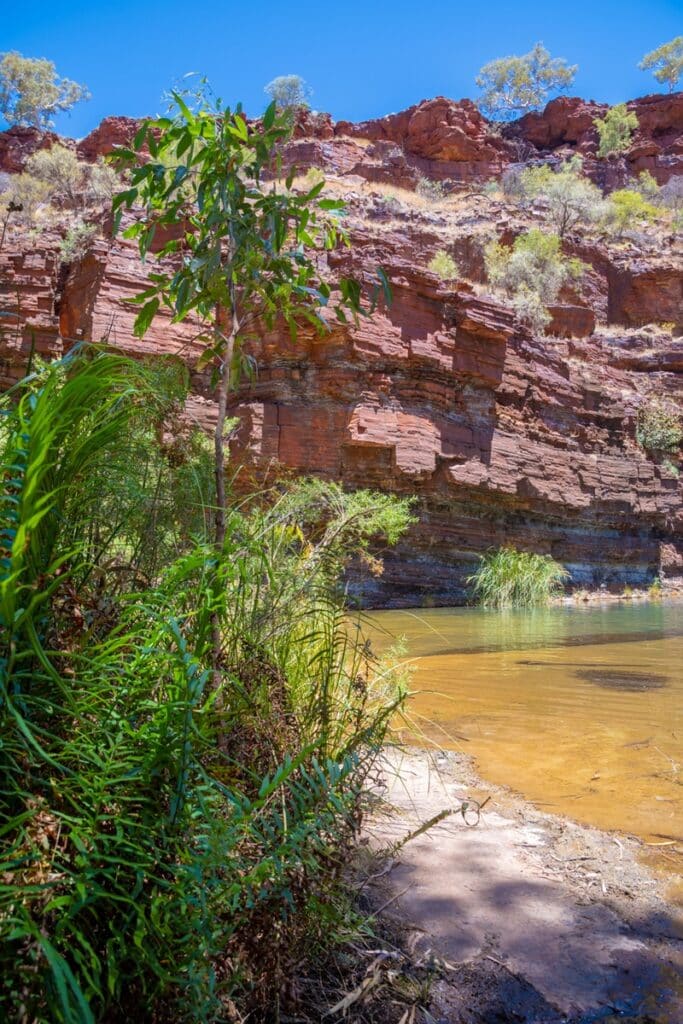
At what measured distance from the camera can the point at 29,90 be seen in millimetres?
42562

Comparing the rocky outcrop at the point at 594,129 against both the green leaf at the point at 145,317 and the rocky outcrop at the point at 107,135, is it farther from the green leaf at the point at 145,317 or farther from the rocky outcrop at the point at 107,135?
the green leaf at the point at 145,317

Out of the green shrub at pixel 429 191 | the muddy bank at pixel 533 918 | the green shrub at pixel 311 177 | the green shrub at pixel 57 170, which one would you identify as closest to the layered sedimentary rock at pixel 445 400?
the green shrub at pixel 311 177

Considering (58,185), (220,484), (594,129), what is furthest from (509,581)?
(594,129)

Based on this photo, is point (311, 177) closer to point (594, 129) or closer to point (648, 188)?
point (648, 188)

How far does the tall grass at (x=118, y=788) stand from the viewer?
3.71 ft

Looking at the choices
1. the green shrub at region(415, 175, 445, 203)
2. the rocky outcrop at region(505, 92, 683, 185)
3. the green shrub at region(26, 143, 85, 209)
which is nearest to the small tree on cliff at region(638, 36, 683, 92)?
A: the rocky outcrop at region(505, 92, 683, 185)

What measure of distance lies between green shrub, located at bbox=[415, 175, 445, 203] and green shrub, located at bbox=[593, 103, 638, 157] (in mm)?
13557

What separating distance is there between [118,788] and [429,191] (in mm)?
44826

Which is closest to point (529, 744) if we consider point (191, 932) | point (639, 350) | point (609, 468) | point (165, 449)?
point (165, 449)

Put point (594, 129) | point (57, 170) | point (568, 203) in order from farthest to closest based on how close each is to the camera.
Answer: point (594, 129) → point (568, 203) → point (57, 170)

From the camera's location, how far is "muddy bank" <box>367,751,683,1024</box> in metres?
1.63

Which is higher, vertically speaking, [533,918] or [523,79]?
[523,79]

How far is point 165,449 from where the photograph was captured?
2547mm

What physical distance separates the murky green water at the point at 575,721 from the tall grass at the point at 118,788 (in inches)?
34.5
